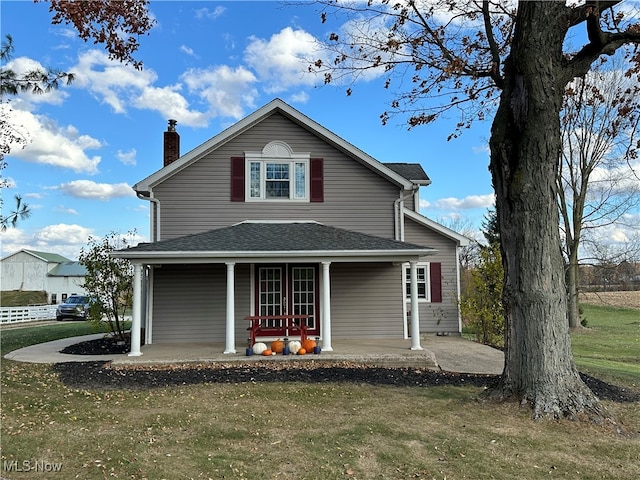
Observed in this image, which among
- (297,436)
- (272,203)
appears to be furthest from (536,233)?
(272,203)

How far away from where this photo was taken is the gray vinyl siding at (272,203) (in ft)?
41.1

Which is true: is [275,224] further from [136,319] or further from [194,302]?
[136,319]

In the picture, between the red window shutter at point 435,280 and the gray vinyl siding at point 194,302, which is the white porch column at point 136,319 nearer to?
the gray vinyl siding at point 194,302

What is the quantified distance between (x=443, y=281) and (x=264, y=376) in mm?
8571

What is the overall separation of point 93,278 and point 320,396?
8.47m

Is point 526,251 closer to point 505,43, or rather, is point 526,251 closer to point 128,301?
point 505,43

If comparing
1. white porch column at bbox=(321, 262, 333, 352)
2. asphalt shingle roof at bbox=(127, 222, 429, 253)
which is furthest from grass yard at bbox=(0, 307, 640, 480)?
asphalt shingle roof at bbox=(127, 222, 429, 253)

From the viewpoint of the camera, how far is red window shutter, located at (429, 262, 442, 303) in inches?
604

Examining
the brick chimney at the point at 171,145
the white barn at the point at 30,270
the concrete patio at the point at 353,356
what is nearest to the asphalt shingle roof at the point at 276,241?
the concrete patio at the point at 353,356

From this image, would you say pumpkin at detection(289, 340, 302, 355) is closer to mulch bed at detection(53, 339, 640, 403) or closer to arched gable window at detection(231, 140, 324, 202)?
mulch bed at detection(53, 339, 640, 403)

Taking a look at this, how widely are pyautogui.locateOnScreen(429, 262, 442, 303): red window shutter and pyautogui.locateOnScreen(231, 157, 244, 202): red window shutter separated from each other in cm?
676

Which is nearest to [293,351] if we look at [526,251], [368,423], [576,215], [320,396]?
[320,396]

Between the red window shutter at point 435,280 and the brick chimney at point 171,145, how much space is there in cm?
900

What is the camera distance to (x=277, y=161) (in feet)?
42.3
